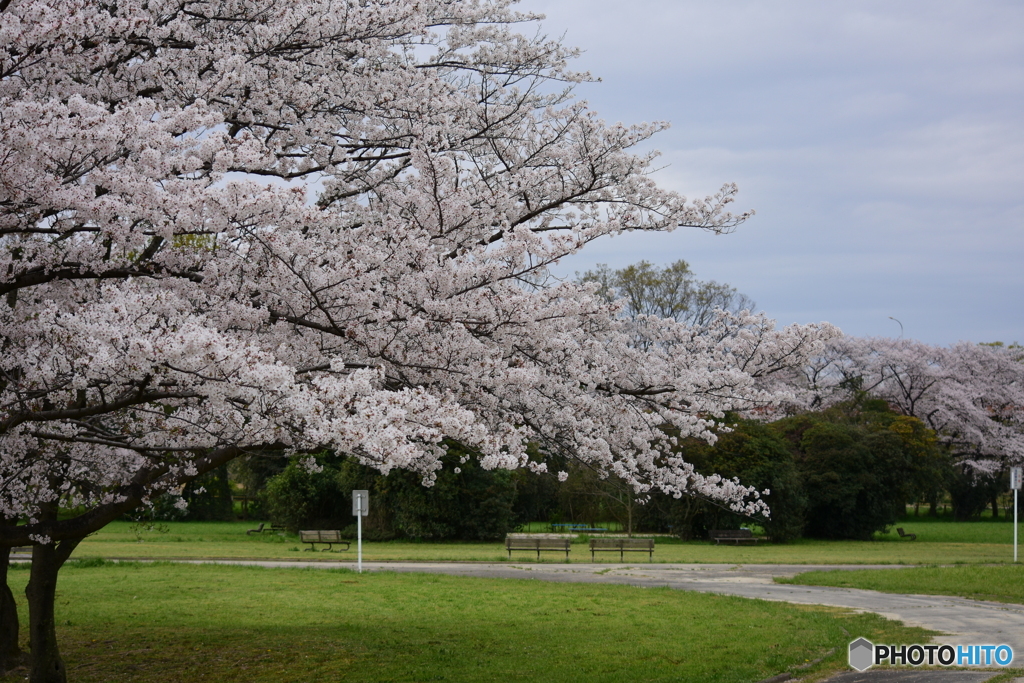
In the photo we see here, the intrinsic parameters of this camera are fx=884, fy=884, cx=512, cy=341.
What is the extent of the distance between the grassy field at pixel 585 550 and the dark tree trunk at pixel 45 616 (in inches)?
500

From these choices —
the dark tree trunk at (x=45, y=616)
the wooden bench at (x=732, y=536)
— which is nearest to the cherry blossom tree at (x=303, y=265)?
the dark tree trunk at (x=45, y=616)

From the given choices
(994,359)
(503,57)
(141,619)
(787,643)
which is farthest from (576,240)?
(994,359)

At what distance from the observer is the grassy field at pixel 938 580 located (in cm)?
1555

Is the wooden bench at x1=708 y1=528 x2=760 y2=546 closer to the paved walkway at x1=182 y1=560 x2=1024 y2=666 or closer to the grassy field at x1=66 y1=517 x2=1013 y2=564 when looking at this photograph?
the grassy field at x1=66 y1=517 x2=1013 y2=564

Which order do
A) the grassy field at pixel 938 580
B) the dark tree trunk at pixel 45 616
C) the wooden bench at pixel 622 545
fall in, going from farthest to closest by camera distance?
the wooden bench at pixel 622 545 → the grassy field at pixel 938 580 → the dark tree trunk at pixel 45 616

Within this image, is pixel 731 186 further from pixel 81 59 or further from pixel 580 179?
pixel 81 59

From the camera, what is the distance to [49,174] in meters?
5.16

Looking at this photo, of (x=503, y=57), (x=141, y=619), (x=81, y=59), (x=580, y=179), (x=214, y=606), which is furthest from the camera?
(x=214, y=606)

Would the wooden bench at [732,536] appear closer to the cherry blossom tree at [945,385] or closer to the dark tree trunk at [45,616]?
the cherry blossom tree at [945,385]

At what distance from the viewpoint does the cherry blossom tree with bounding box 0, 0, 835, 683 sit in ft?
17.0

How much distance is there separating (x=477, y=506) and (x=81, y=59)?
26.5 m

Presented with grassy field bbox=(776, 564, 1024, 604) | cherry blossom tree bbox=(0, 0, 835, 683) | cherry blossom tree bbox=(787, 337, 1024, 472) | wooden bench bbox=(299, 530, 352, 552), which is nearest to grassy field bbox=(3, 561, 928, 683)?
cherry blossom tree bbox=(0, 0, 835, 683)

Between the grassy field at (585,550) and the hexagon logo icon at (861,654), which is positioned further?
the grassy field at (585,550)

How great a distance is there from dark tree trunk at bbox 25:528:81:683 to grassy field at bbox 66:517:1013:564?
41.6 ft
